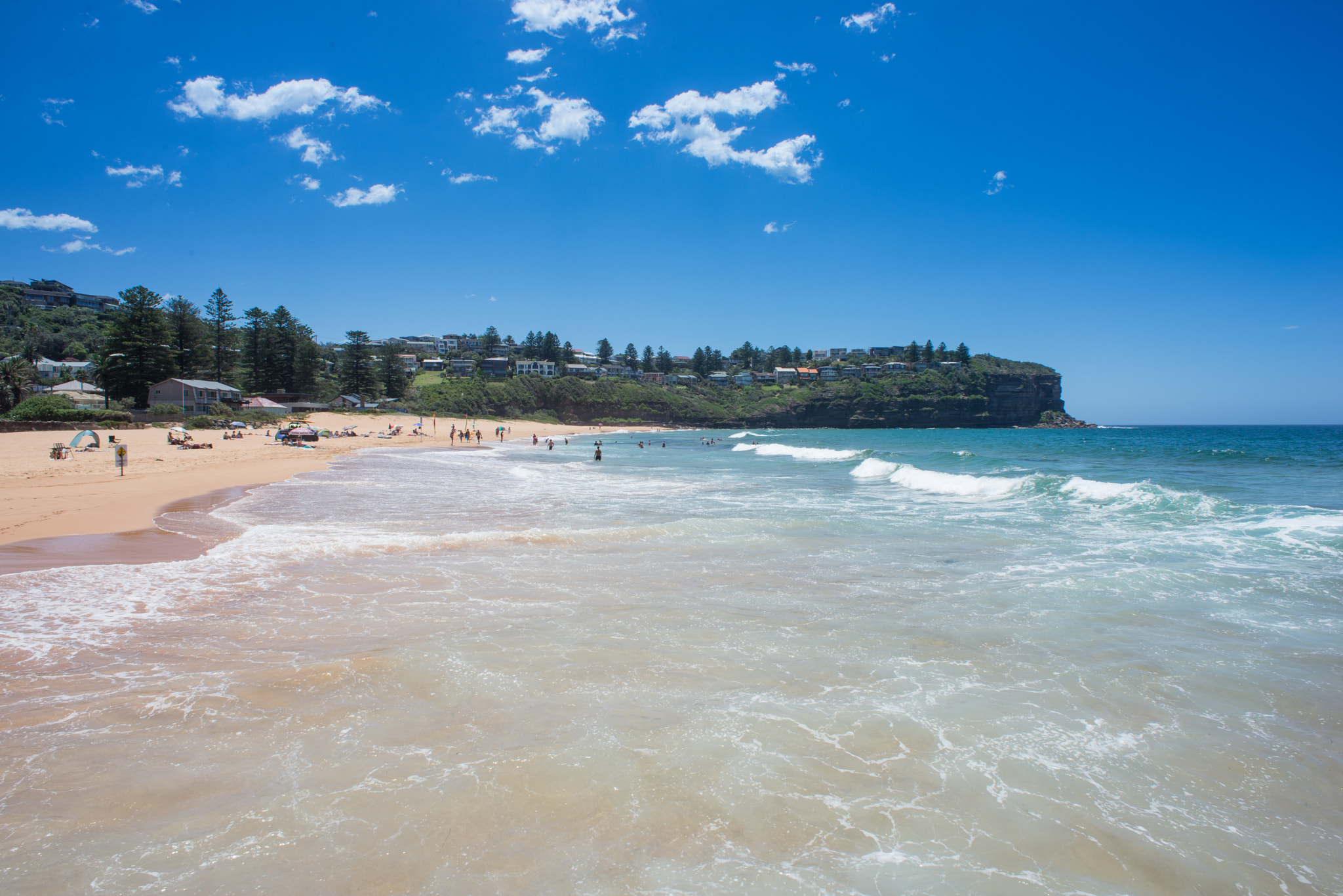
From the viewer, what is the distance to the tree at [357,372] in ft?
274

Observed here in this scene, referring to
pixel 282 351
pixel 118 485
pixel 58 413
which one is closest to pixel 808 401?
pixel 282 351

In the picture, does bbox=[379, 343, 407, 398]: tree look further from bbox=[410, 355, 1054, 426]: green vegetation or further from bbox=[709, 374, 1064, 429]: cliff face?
bbox=[709, 374, 1064, 429]: cliff face

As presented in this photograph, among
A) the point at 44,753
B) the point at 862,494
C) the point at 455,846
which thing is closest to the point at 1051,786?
the point at 455,846

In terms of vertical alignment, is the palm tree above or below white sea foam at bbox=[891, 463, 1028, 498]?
above

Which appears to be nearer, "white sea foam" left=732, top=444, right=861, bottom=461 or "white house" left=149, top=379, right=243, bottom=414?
"white sea foam" left=732, top=444, right=861, bottom=461

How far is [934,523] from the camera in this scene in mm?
15109

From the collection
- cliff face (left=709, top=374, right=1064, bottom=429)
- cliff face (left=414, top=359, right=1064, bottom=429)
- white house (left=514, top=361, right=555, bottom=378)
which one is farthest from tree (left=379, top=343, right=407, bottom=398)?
cliff face (left=709, top=374, right=1064, bottom=429)

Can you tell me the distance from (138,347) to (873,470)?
60.6 meters

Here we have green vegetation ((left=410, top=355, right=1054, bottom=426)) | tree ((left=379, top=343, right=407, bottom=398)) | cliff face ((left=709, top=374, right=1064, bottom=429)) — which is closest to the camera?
tree ((left=379, top=343, right=407, bottom=398))

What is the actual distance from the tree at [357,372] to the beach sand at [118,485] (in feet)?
142

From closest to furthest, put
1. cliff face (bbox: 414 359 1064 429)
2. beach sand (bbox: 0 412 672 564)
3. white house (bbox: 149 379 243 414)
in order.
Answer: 1. beach sand (bbox: 0 412 672 564)
2. white house (bbox: 149 379 243 414)
3. cliff face (bbox: 414 359 1064 429)

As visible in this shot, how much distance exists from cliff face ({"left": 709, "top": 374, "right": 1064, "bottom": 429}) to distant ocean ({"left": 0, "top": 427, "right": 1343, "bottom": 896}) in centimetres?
11418

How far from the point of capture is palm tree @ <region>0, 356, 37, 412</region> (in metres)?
41.5

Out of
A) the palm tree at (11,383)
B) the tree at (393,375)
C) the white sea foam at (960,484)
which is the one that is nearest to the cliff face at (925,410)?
the tree at (393,375)
